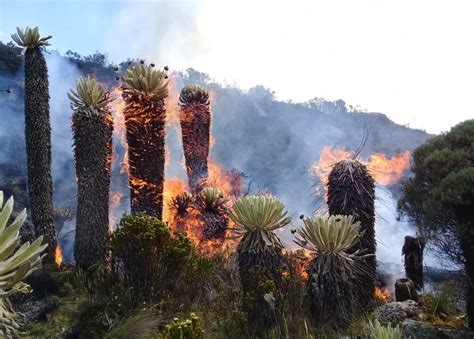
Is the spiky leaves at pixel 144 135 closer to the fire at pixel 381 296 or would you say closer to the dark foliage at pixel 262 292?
the dark foliage at pixel 262 292

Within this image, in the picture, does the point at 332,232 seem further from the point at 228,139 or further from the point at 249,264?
the point at 228,139

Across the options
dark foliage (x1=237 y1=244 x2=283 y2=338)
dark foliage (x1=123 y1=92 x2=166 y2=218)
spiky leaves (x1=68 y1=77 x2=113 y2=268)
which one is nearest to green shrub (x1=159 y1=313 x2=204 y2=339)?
dark foliage (x1=237 y1=244 x2=283 y2=338)

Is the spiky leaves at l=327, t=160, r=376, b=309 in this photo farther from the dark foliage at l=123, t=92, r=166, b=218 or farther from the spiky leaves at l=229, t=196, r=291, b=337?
the dark foliage at l=123, t=92, r=166, b=218

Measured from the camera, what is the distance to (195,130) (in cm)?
1722

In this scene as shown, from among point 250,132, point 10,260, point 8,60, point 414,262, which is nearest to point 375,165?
point 414,262

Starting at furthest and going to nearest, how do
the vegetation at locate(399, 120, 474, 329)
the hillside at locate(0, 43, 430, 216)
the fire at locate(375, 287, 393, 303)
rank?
1. the hillside at locate(0, 43, 430, 216)
2. the fire at locate(375, 287, 393, 303)
3. the vegetation at locate(399, 120, 474, 329)

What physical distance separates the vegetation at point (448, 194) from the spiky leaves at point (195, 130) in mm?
8621

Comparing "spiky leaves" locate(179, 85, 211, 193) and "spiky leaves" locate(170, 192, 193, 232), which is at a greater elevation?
"spiky leaves" locate(179, 85, 211, 193)

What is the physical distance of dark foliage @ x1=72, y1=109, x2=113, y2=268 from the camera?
38.4 feet

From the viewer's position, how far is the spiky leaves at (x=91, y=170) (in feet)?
38.5

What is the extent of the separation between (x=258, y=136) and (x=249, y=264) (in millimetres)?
44698

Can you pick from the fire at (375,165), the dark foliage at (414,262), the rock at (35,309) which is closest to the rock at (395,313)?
the fire at (375,165)

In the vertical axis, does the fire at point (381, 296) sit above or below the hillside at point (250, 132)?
below

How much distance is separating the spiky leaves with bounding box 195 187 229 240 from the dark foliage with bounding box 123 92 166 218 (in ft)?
4.73
